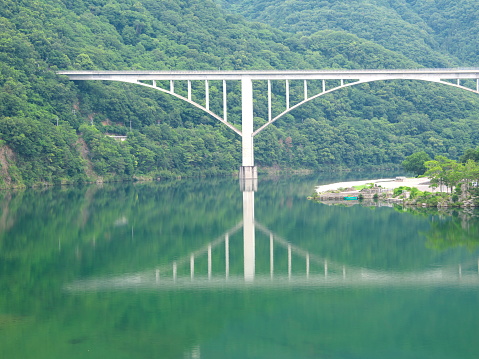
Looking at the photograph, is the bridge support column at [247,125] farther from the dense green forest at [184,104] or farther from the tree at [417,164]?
the tree at [417,164]

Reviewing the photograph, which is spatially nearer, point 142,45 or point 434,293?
point 434,293

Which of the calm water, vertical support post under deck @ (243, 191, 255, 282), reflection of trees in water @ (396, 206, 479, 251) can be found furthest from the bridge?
the calm water

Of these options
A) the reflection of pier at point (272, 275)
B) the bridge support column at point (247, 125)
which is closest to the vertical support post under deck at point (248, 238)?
the reflection of pier at point (272, 275)

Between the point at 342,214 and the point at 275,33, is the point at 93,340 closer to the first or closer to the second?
the point at 342,214

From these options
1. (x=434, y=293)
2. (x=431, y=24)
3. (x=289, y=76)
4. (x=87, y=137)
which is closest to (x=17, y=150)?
(x=87, y=137)

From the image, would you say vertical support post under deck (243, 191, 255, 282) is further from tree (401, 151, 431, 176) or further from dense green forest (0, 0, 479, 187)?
dense green forest (0, 0, 479, 187)

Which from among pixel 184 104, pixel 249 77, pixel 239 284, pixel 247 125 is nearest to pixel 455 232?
pixel 239 284
